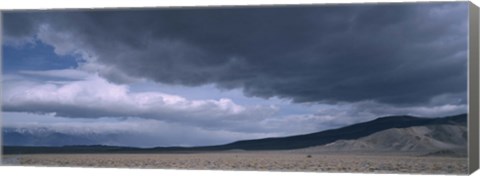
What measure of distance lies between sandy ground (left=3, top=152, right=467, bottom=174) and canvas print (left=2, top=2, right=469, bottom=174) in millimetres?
22

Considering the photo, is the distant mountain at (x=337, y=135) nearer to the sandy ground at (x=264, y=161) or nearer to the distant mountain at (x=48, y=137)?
the sandy ground at (x=264, y=161)

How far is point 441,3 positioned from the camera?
12.9 meters

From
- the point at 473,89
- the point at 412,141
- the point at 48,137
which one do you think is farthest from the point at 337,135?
the point at 48,137

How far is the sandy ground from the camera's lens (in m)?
13.1

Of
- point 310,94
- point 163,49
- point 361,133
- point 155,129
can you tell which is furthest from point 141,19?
point 361,133

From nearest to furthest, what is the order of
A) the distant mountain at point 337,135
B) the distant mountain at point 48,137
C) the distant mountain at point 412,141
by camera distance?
the distant mountain at point 412,141
the distant mountain at point 337,135
the distant mountain at point 48,137

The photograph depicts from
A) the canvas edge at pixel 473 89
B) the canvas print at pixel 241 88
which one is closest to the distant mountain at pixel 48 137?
the canvas print at pixel 241 88

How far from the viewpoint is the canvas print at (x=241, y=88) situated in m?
13.1

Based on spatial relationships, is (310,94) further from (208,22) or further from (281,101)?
(208,22)

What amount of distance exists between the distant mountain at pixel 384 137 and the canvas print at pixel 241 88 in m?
0.02

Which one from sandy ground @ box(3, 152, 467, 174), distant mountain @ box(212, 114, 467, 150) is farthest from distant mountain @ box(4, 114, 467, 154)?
sandy ground @ box(3, 152, 467, 174)

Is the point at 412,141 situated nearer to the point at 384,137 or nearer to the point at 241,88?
the point at 384,137

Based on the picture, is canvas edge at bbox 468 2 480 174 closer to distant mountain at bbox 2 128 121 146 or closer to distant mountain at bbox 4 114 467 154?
distant mountain at bbox 4 114 467 154

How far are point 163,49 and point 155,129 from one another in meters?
1.22
